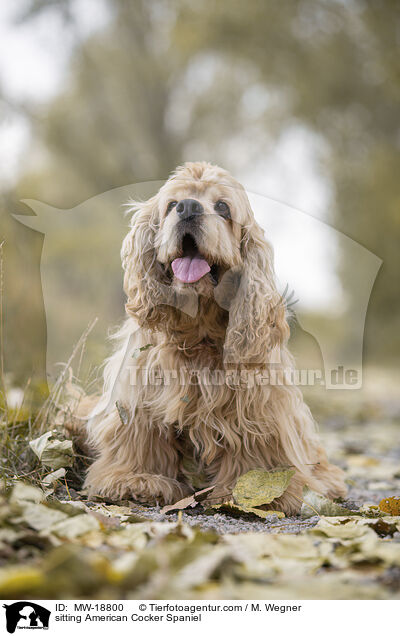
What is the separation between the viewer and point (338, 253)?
3.55 m

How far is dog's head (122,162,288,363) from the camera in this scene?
2574mm

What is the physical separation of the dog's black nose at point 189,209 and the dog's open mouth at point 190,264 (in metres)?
0.09

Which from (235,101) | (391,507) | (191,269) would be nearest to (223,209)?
(191,269)

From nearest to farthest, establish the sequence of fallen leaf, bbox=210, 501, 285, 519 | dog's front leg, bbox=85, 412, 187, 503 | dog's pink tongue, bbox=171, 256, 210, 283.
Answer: fallen leaf, bbox=210, 501, 285, 519
dog's pink tongue, bbox=171, 256, 210, 283
dog's front leg, bbox=85, 412, 187, 503

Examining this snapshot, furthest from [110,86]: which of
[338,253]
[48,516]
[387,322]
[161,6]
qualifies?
[48,516]

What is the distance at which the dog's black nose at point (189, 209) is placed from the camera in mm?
2521

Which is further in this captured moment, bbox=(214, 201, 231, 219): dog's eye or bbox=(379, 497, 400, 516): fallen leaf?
bbox=(214, 201, 231, 219): dog's eye

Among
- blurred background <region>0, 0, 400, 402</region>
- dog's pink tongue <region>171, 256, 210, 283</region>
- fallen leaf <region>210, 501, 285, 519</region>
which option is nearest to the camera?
fallen leaf <region>210, 501, 285, 519</region>

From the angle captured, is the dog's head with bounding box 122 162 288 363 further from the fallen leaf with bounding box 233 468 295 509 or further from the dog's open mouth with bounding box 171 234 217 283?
the fallen leaf with bounding box 233 468 295 509

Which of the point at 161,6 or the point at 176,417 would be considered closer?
the point at 176,417

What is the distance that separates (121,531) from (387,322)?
33.3 feet

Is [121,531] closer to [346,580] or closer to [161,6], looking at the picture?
[346,580]
